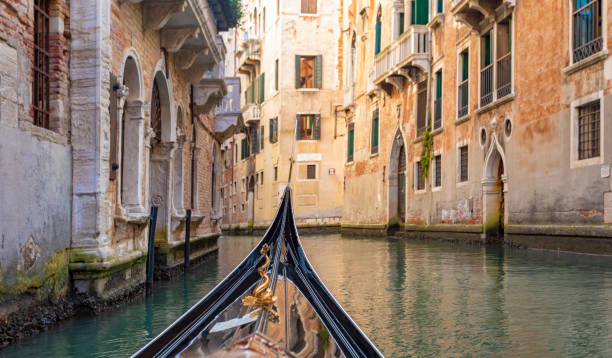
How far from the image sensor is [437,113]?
54.8 feet

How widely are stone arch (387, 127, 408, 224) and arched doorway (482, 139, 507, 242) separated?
609 cm

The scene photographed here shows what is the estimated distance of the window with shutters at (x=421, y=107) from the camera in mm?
17594

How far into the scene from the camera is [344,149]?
2505 centimetres

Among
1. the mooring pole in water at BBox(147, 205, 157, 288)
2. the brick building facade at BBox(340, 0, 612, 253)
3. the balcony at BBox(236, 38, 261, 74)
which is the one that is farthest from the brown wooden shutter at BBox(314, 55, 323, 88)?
the mooring pole in water at BBox(147, 205, 157, 288)

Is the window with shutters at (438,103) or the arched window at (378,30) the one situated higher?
the arched window at (378,30)

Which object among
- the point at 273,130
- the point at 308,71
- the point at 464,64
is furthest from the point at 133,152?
the point at 273,130

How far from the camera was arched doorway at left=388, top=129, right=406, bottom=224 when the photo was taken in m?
19.7

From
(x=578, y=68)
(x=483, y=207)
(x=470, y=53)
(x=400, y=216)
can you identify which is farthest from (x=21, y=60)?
(x=400, y=216)

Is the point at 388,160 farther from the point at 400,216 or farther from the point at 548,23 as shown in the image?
the point at 548,23

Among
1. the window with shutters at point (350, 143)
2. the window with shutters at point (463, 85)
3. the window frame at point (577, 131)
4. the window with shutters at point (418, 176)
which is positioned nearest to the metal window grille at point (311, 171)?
the window with shutters at point (350, 143)

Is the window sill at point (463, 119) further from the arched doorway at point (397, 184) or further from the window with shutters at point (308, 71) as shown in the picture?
the window with shutters at point (308, 71)

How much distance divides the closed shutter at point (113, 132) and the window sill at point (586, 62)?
630cm

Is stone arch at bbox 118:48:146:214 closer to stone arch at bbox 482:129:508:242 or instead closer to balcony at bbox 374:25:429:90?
stone arch at bbox 482:129:508:242

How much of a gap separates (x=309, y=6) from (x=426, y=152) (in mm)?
10330
